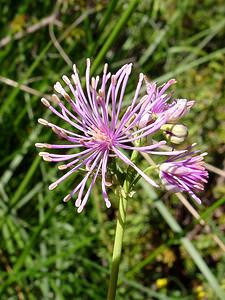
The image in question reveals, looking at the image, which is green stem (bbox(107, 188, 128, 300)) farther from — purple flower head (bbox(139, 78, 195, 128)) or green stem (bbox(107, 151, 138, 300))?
purple flower head (bbox(139, 78, 195, 128))

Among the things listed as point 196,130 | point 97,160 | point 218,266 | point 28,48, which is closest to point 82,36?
point 28,48

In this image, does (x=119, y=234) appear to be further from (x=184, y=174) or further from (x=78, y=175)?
(x=78, y=175)

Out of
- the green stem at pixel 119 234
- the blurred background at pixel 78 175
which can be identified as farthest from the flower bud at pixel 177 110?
the blurred background at pixel 78 175

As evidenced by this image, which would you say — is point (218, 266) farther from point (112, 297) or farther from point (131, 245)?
point (112, 297)

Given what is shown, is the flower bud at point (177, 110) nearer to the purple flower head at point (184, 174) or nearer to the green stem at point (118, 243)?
the purple flower head at point (184, 174)

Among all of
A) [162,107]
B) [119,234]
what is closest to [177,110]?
[162,107]
